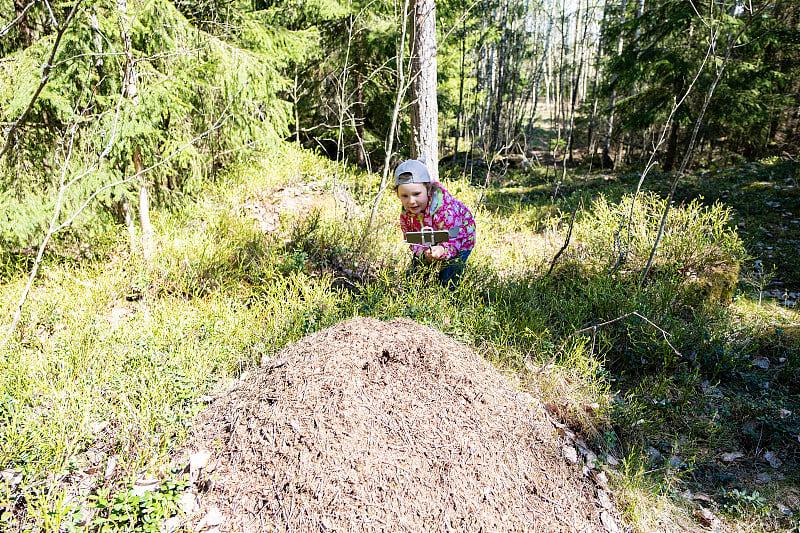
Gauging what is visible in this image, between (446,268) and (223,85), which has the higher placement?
(223,85)

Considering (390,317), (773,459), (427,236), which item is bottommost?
(773,459)

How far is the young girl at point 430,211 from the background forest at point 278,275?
48 cm

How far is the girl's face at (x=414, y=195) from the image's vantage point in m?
3.28

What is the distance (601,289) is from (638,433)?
1680 mm

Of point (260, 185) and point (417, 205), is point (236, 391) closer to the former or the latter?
point (417, 205)

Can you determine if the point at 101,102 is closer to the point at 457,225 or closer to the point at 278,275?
the point at 278,275

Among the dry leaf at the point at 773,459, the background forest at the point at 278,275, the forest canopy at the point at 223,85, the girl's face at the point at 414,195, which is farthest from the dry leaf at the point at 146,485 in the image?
the dry leaf at the point at 773,459

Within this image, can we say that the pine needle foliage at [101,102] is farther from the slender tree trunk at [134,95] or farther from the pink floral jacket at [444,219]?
the pink floral jacket at [444,219]

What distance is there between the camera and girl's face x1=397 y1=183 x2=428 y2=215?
10.8ft

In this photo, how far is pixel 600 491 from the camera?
2.27m

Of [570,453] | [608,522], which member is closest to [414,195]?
[570,453]

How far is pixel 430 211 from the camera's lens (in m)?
3.45

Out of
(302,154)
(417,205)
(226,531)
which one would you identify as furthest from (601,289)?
(302,154)

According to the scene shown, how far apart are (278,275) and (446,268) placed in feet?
5.85
